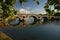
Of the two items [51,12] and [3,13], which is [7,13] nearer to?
[3,13]

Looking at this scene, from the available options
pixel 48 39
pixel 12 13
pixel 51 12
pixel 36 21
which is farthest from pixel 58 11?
pixel 36 21

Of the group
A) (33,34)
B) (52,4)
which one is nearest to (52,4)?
(52,4)

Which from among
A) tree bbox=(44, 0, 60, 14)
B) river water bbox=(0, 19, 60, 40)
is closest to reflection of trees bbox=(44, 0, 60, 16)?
tree bbox=(44, 0, 60, 14)

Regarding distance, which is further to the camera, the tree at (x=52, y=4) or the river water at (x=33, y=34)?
the river water at (x=33, y=34)

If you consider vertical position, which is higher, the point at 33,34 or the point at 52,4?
the point at 52,4

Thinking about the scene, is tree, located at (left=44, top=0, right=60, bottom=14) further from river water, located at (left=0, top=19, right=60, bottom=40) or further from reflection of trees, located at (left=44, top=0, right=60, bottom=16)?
river water, located at (left=0, top=19, right=60, bottom=40)

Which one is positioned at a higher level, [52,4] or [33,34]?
[52,4]

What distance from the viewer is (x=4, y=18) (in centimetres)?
373

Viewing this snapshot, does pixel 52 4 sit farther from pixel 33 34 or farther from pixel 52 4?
pixel 33 34

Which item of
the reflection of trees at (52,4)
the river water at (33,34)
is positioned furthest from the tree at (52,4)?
the river water at (33,34)

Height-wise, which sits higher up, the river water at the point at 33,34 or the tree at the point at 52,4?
the tree at the point at 52,4

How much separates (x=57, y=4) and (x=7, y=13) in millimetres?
1154

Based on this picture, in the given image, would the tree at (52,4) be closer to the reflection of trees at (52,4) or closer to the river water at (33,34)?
the reflection of trees at (52,4)

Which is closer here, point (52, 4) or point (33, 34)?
point (52, 4)
